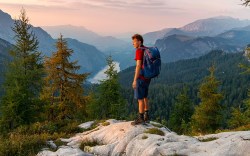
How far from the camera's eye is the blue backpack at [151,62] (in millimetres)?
12125

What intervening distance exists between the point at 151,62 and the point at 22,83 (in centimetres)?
1882

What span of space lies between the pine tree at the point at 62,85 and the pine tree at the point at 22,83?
6.15ft

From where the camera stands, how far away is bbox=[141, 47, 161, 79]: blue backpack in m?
12.1

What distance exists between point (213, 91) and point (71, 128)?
29.3 meters

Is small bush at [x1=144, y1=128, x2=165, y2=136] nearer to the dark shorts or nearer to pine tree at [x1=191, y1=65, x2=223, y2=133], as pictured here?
the dark shorts

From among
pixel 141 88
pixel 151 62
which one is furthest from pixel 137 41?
pixel 141 88

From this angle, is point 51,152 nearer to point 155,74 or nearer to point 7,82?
point 155,74

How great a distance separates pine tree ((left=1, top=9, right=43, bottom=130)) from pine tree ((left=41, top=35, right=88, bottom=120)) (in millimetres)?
1873

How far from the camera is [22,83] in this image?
90.7 feet

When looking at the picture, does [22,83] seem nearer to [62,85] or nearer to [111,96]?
[62,85]

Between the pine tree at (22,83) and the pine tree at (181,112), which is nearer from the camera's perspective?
the pine tree at (22,83)

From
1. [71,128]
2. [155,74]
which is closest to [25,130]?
[71,128]

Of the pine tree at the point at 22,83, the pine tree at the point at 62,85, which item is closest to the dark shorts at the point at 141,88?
the pine tree at the point at 22,83

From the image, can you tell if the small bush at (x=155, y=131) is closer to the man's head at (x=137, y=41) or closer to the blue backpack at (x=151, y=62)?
the blue backpack at (x=151, y=62)
